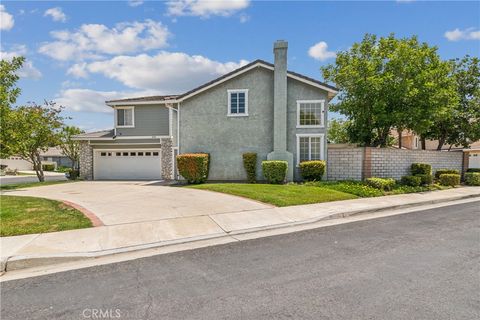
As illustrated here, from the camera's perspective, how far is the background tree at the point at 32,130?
17.2 m

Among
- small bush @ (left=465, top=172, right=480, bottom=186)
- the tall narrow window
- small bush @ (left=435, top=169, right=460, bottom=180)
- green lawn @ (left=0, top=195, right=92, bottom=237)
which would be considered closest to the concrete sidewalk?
green lawn @ (left=0, top=195, right=92, bottom=237)

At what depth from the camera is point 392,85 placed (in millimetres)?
18000

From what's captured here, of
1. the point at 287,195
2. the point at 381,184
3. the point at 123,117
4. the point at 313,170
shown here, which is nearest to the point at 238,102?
the point at 313,170

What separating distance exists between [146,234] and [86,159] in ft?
59.2

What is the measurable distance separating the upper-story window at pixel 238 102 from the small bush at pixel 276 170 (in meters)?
4.00

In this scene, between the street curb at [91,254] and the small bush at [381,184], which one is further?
the small bush at [381,184]

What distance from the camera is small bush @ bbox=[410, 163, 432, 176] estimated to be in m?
17.8

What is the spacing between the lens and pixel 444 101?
1838 cm

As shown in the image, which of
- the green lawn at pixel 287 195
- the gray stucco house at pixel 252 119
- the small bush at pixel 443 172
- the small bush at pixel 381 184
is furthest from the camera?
the small bush at pixel 443 172

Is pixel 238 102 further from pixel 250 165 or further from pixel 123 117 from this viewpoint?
pixel 123 117

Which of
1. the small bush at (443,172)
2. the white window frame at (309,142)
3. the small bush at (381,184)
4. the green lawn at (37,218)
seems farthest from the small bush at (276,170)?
the small bush at (443,172)

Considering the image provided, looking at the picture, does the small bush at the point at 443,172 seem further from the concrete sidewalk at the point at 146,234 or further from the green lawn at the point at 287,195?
the concrete sidewalk at the point at 146,234

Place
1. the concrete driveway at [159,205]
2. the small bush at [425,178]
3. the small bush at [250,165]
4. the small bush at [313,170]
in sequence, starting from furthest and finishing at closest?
the small bush at [250,165] < the small bush at [425,178] < the small bush at [313,170] < the concrete driveway at [159,205]

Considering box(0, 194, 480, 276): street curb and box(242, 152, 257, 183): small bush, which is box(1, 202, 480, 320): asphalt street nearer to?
box(0, 194, 480, 276): street curb
